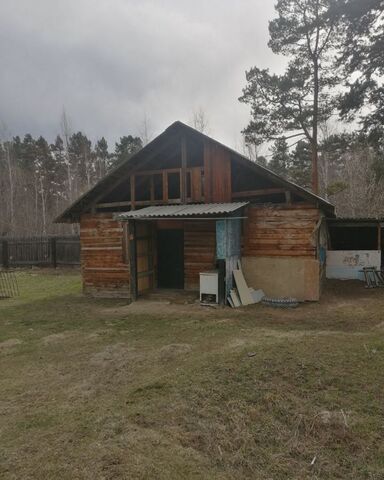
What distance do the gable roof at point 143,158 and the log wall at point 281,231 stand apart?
22.3 inches

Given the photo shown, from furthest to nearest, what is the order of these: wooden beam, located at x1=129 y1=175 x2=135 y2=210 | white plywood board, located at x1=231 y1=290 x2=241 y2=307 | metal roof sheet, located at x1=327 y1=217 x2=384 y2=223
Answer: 1. metal roof sheet, located at x1=327 y1=217 x2=384 y2=223
2. wooden beam, located at x1=129 y1=175 x2=135 y2=210
3. white plywood board, located at x1=231 y1=290 x2=241 y2=307

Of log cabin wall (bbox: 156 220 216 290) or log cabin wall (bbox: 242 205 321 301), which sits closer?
log cabin wall (bbox: 242 205 321 301)

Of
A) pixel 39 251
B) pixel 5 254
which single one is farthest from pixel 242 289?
pixel 5 254

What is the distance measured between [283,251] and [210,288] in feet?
8.36

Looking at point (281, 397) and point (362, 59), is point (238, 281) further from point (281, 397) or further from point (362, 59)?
point (362, 59)

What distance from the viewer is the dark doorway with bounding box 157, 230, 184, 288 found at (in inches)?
508

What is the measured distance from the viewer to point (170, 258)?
1310 cm

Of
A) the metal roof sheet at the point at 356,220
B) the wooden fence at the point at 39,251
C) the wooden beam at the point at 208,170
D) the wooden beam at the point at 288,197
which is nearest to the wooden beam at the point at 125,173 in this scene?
the wooden beam at the point at 208,170

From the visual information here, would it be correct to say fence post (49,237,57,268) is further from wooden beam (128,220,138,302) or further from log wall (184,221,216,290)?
log wall (184,221,216,290)

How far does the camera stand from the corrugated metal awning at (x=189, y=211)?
9812 millimetres

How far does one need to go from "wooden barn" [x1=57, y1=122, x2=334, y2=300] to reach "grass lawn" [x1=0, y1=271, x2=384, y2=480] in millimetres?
2620

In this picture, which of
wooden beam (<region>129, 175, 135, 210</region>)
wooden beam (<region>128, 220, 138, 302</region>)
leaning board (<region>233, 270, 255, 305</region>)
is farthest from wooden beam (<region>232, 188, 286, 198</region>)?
wooden beam (<region>129, 175, 135, 210</region>)

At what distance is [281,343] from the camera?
21.4ft

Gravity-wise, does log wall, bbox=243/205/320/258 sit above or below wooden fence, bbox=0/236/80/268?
above
